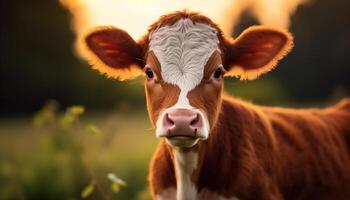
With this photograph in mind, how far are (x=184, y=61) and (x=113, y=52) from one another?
1.13 m

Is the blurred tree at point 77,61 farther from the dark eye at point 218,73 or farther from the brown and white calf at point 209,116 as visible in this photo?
the dark eye at point 218,73

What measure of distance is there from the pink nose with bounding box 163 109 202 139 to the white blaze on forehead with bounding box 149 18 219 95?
0.40m

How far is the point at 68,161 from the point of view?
42.1 feet

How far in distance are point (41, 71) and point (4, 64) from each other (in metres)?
1.86

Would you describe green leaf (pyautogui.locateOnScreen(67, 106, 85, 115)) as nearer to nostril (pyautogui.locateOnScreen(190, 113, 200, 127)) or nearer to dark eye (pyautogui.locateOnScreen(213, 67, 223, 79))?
dark eye (pyautogui.locateOnScreen(213, 67, 223, 79))

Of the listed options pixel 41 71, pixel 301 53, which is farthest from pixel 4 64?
pixel 301 53

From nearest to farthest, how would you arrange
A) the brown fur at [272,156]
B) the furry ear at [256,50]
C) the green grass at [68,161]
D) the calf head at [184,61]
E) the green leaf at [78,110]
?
the calf head at [184,61]
the brown fur at [272,156]
the furry ear at [256,50]
the green leaf at [78,110]
the green grass at [68,161]

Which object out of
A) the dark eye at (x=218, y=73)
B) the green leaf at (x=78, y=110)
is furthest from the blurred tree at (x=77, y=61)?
the dark eye at (x=218, y=73)

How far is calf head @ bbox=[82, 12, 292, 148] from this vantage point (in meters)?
7.08

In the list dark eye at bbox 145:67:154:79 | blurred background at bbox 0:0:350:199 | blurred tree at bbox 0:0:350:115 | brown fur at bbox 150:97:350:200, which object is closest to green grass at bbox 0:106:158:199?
dark eye at bbox 145:67:154:79

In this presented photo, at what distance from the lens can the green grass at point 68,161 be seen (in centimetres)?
1110

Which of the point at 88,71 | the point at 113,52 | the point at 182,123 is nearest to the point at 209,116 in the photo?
the point at 182,123

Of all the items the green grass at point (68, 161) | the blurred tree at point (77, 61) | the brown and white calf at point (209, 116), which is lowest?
the blurred tree at point (77, 61)

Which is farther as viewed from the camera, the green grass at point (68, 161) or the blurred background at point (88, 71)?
the blurred background at point (88, 71)
